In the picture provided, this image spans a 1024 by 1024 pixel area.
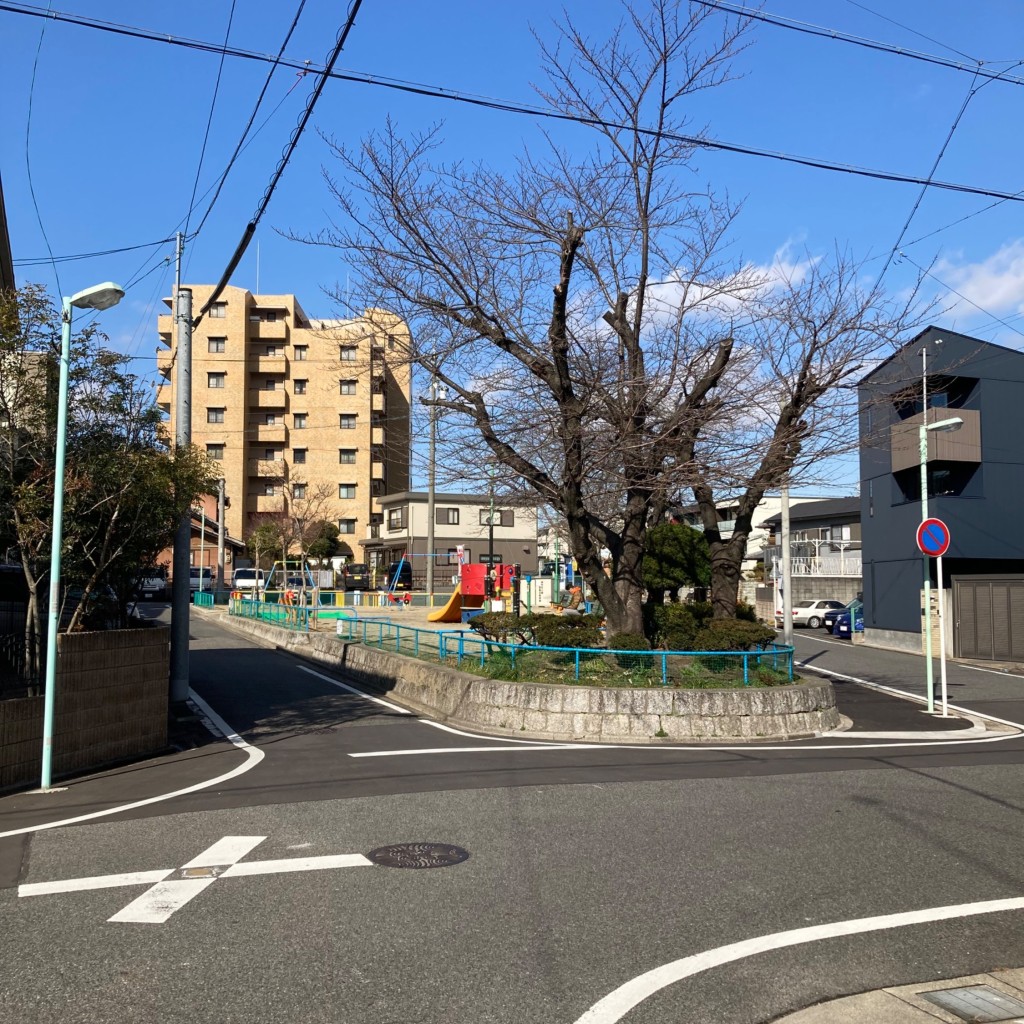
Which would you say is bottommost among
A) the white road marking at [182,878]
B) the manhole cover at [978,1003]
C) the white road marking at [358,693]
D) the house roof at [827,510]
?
the white road marking at [358,693]

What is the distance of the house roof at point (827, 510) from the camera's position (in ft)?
179

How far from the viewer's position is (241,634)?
36469 mm

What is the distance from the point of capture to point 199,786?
9969mm

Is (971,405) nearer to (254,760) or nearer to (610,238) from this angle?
(610,238)

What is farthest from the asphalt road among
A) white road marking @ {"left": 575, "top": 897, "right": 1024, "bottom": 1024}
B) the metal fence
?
the metal fence

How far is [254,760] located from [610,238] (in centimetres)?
1069

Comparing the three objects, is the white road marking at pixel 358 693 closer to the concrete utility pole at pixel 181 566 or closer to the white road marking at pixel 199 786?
the white road marking at pixel 199 786

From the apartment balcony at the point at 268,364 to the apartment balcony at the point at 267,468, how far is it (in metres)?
5.97

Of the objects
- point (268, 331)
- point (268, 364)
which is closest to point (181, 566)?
point (268, 364)

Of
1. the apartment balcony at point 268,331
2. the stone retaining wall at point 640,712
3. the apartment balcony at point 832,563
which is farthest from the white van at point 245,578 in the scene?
the stone retaining wall at point 640,712

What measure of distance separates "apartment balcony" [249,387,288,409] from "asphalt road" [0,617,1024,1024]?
55.2 m

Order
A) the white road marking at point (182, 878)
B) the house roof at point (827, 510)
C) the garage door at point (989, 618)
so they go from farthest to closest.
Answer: the house roof at point (827, 510) → the garage door at point (989, 618) → the white road marking at point (182, 878)

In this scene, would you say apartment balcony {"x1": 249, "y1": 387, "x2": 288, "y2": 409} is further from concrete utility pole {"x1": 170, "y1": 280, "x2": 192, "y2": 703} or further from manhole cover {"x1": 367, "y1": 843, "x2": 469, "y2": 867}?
manhole cover {"x1": 367, "y1": 843, "x2": 469, "y2": 867}

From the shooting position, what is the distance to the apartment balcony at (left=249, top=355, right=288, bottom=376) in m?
64.4
